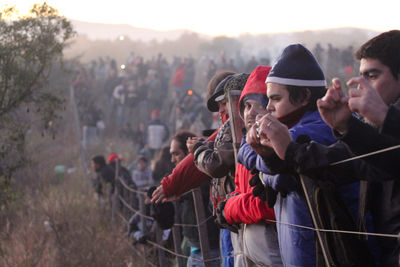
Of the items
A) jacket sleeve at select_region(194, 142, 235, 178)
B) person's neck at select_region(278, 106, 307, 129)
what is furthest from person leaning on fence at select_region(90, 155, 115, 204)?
person's neck at select_region(278, 106, 307, 129)

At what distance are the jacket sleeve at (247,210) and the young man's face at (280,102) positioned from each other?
519 millimetres

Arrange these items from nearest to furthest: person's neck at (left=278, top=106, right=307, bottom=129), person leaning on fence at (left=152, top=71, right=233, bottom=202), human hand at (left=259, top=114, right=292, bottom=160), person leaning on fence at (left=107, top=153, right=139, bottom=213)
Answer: human hand at (left=259, top=114, right=292, bottom=160)
person's neck at (left=278, top=106, right=307, bottom=129)
person leaning on fence at (left=152, top=71, right=233, bottom=202)
person leaning on fence at (left=107, top=153, right=139, bottom=213)

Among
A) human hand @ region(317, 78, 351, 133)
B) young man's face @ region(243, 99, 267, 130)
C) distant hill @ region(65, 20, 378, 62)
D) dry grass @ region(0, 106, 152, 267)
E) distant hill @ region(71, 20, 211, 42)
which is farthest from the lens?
distant hill @ region(71, 20, 211, 42)

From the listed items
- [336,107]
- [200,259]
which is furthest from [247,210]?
[200,259]

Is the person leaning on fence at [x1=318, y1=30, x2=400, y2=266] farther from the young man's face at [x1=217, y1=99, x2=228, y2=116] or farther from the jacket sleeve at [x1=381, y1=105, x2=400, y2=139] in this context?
the young man's face at [x1=217, y1=99, x2=228, y2=116]

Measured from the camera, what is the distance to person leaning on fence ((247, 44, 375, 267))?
2.72 m

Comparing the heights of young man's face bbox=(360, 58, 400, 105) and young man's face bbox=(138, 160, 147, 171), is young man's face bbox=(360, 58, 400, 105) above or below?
above

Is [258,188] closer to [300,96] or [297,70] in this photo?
[300,96]

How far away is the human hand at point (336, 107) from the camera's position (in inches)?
95.7

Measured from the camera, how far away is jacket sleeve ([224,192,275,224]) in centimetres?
346

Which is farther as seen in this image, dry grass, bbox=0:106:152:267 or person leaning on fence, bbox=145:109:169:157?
person leaning on fence, bbox=145:109:169:157

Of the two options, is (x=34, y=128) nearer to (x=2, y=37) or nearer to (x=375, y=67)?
(x=2, y=37)

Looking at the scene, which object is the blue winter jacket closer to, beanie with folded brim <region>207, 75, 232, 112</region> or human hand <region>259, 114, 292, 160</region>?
human hand <region>259, 114, 292, 160</region>

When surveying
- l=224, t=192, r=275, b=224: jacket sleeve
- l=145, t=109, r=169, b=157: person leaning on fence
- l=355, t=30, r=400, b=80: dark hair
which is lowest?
l=145, t=109, r=169, b=157: person leaning on fence
